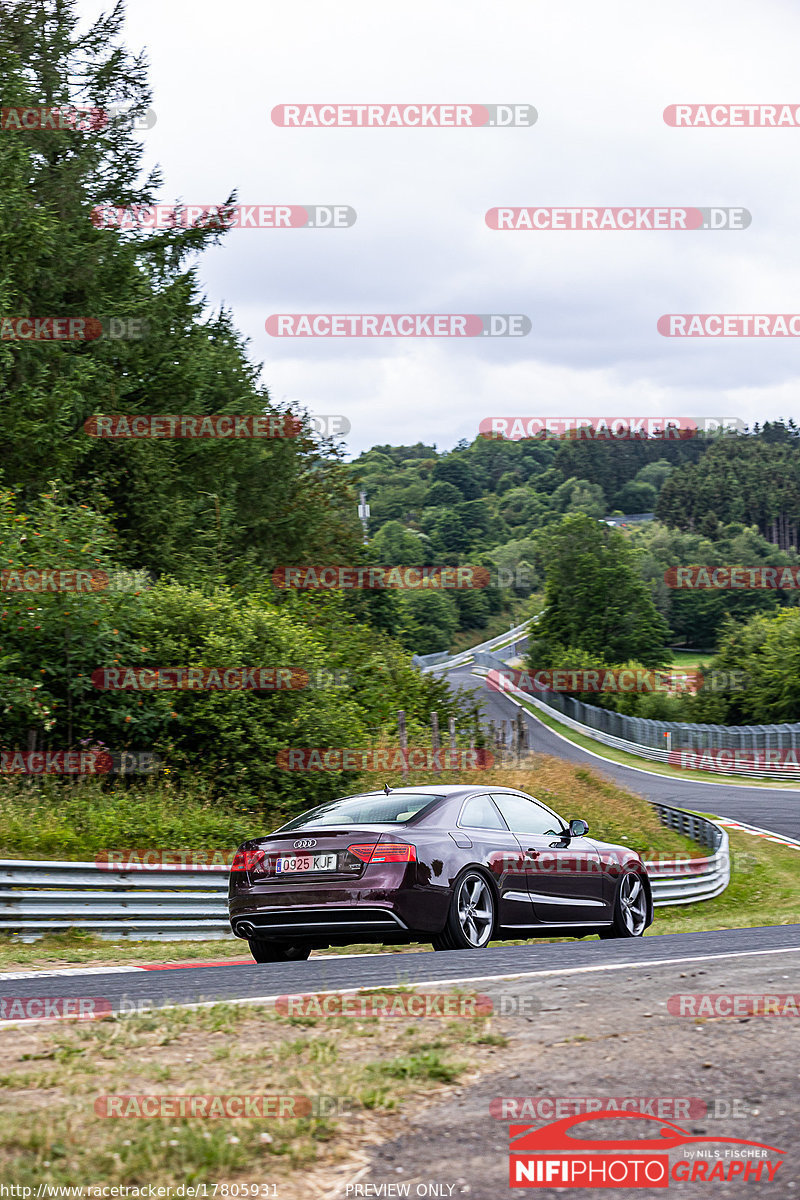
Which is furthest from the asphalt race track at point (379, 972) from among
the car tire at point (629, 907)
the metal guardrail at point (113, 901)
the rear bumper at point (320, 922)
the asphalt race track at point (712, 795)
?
the asphalt race track at point (712, 795)

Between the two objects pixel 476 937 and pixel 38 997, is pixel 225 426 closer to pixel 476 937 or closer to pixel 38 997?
pixel 476 937

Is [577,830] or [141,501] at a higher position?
[141,501]

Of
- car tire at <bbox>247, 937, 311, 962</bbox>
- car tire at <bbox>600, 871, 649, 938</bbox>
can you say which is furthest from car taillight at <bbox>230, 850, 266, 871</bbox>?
car tire at <bbox>600, 871, 649, 938</bbox>

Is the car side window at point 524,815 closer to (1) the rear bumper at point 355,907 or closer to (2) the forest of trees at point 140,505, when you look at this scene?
(1) the rear bumper at point 355,907

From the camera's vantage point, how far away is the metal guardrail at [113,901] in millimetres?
12078

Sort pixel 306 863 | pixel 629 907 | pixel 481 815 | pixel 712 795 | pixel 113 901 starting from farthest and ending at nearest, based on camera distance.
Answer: pixel 712 795
pixel 113 901
pixel 629 907
pixel 481 815
pixel 306 863

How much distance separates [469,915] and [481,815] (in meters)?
0.90

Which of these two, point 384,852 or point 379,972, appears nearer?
point 379,972

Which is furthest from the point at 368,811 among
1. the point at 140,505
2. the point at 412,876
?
the point at 140,505

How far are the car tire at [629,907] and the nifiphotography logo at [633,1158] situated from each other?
7.21 metres

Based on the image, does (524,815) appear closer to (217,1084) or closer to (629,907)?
(629,907)

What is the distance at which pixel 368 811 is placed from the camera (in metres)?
9.27

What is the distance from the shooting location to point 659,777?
54219mm

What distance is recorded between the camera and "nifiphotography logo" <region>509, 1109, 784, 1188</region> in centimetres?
353
